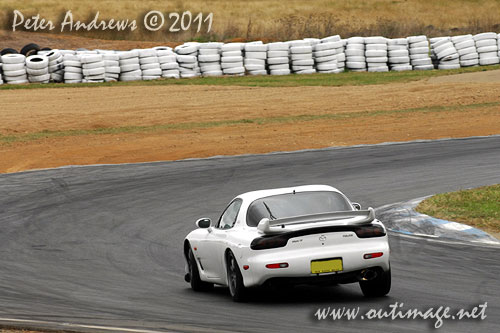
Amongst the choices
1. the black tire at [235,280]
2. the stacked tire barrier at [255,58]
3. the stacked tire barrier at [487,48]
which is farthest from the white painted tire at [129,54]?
the black tire at [235,280]

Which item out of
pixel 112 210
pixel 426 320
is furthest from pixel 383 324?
pixel 112 210

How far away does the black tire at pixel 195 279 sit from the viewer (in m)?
11.0

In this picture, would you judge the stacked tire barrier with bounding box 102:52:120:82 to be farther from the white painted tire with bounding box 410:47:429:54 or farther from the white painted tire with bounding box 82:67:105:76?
the white painted tire with bounding box 410:47:429:54

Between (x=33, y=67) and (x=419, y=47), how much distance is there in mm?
16117

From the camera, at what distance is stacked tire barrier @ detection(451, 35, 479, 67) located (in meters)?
41.4

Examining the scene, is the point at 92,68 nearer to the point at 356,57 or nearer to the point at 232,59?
the point at 232,59

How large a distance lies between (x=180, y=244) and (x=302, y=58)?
27149mm

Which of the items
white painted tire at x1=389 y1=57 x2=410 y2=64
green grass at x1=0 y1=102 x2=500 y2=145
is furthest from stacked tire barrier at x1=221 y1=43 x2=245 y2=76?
green grass at x1=0 y1=102 x2=500 y2=145

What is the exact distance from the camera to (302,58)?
40.6 meters

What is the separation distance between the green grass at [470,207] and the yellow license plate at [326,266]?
490 cm

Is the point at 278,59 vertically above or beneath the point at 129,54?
beneath

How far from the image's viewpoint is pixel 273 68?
135ft

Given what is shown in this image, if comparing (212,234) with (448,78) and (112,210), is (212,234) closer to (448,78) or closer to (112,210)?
(112,210)

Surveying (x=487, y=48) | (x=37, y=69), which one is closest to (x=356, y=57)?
(x=487, y=48)
